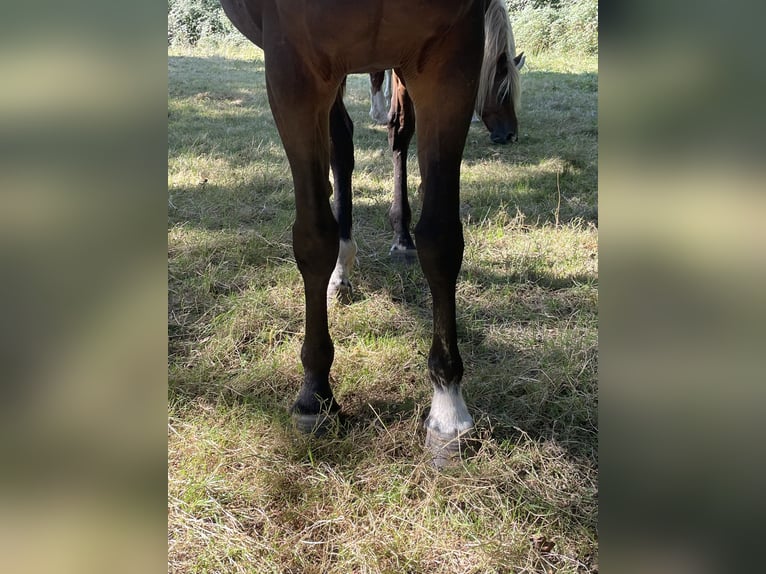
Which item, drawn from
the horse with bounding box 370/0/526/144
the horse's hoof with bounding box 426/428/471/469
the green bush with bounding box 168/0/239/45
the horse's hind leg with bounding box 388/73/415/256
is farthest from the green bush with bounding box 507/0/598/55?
the horse's hoof with bounding box 426/428/471/469

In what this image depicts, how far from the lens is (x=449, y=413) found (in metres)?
1.97

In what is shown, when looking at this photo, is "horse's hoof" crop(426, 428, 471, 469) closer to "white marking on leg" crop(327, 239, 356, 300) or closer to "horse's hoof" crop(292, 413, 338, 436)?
"horse's hoof" crop(292, 413, 338, 436)

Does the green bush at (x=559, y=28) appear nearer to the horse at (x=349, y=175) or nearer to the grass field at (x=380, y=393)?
the grass field at (x=380, y=393)

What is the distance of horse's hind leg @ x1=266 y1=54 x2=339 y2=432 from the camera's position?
1780mm

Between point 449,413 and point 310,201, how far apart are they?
83 cm

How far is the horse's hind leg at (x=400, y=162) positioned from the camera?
11.5ft

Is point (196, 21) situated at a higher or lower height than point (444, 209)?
higher

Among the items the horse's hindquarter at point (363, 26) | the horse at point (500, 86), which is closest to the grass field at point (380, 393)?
the horse's hindquarter at point (363, 26)

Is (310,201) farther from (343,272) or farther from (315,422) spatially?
(343,272)

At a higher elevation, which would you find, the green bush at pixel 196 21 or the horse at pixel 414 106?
the green bush at pixel 196 21

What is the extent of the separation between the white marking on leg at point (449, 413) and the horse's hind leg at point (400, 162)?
5.17 feet

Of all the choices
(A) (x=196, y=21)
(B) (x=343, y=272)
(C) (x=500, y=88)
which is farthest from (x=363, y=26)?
(A) (x=196, y=21)
